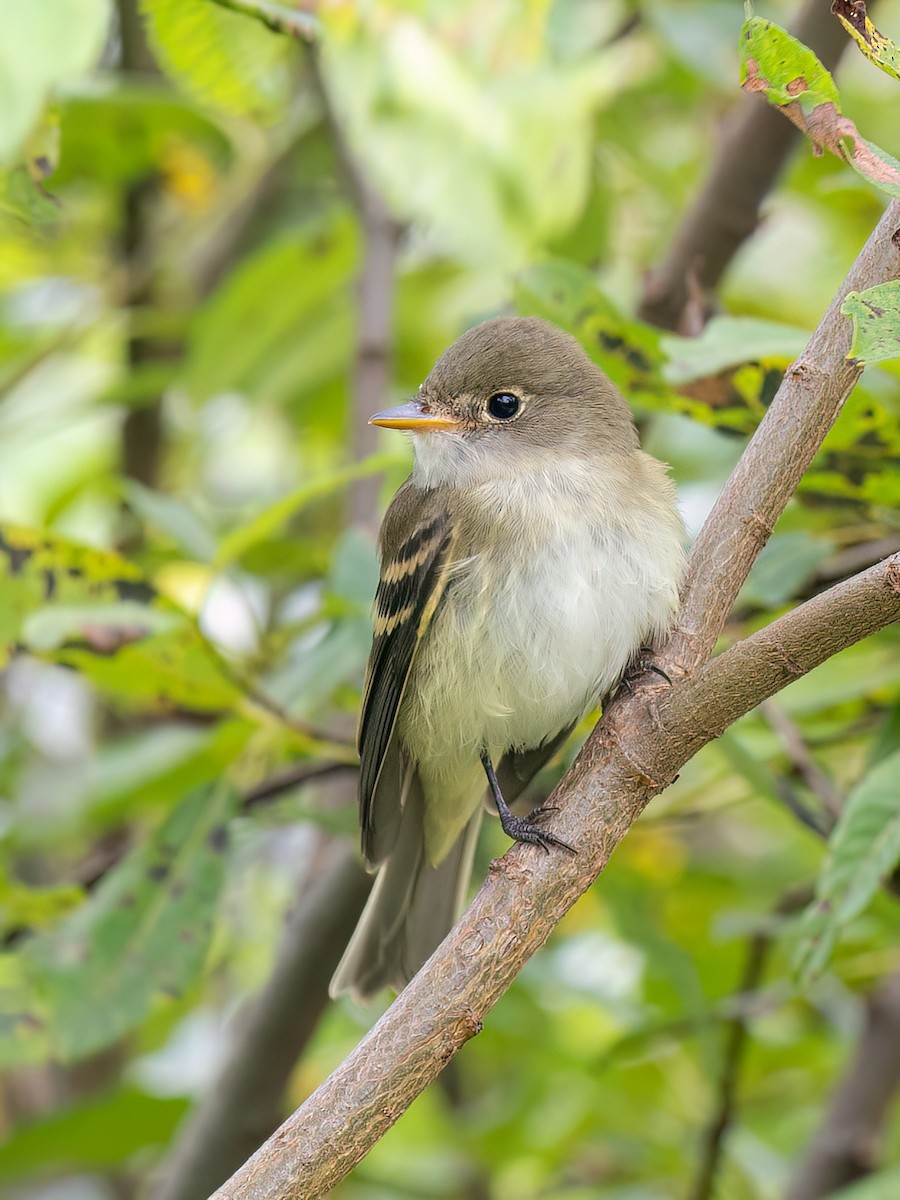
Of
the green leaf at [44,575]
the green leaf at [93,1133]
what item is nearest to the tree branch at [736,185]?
the green leaf at [44,575]

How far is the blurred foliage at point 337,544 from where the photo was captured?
256 cm

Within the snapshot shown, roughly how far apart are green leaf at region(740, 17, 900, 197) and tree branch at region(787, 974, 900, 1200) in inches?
81.5

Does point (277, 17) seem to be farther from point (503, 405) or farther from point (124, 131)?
point (124, 131)

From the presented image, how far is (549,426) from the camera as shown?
301 cm

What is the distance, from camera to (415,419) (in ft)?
9.37

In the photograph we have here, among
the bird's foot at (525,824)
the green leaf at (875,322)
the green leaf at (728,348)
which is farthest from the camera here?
the green leaf at (728,348)

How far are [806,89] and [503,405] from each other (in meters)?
1.41

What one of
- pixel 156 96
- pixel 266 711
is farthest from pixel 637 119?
pixel 266 711

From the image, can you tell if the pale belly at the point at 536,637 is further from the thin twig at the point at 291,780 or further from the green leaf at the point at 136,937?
the green leaf at the point at 136,937

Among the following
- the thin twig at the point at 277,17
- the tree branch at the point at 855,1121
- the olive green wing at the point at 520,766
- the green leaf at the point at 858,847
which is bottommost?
the tree branch at the point at 855,1121

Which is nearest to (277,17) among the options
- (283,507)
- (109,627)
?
(283,507)

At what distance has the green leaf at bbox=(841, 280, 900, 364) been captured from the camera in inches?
56.5

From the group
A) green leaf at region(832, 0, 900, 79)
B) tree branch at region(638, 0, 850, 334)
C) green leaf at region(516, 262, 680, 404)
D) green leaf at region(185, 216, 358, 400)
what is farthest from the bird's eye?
green leaf at region(832, 0, 900, 79)

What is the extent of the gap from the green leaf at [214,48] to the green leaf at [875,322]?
1488 millimetres
